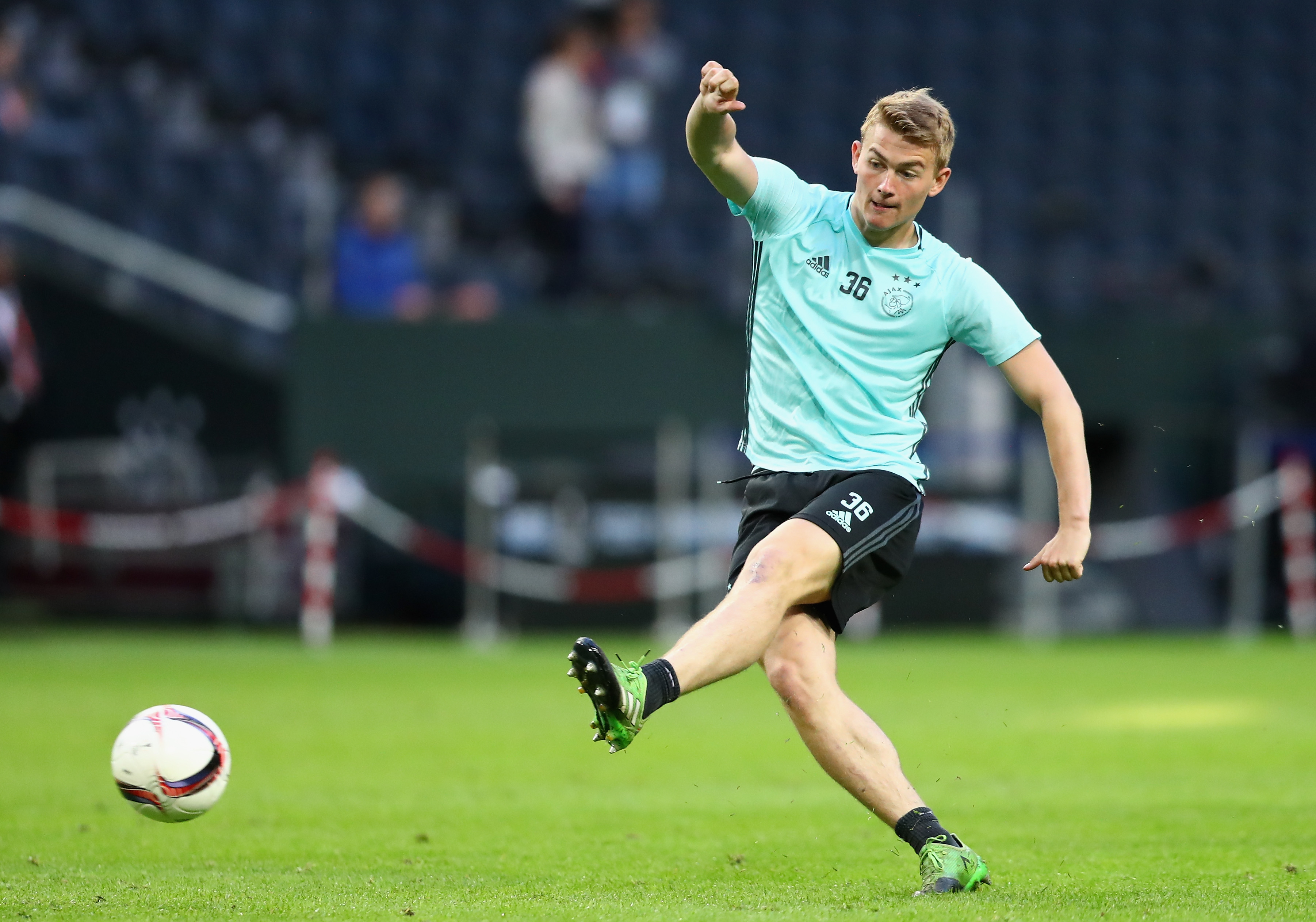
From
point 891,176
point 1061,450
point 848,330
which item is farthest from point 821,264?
point 1061,450

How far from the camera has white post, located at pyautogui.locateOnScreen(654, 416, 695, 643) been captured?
51.2 feet

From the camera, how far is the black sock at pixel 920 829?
5395 millimetres

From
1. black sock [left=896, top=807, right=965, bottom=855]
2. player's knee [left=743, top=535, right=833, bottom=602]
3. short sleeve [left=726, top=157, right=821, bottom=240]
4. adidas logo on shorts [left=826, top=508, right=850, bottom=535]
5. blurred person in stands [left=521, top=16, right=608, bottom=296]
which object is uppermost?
blurred person in stands [left=521, top=16, right=608, bottom=296]

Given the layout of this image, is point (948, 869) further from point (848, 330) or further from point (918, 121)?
point (918, 121)

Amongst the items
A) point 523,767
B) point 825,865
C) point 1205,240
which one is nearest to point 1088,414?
point 1205,240

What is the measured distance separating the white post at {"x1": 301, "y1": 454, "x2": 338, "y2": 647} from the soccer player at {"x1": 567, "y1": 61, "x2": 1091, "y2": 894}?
9.91 meters

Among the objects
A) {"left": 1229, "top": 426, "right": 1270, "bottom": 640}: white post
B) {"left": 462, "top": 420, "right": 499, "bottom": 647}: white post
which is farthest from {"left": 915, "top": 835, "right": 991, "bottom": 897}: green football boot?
{"left": 1229, "top": 426, "right": 1270, "bottom": 640}: white post

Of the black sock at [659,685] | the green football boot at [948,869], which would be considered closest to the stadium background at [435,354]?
the green football boot at [948,869]

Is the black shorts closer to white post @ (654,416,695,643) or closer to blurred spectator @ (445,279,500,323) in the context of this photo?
white post @ (654,416,695,643)

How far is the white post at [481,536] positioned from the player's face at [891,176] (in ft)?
34.1

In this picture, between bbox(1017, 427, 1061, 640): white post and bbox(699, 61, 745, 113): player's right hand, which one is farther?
bbox(1017, 427, 1061, 640): white post

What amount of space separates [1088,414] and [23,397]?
9196 mm

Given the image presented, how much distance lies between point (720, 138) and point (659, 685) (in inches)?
63.6

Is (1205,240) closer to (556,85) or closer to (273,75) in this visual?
(556,85)
